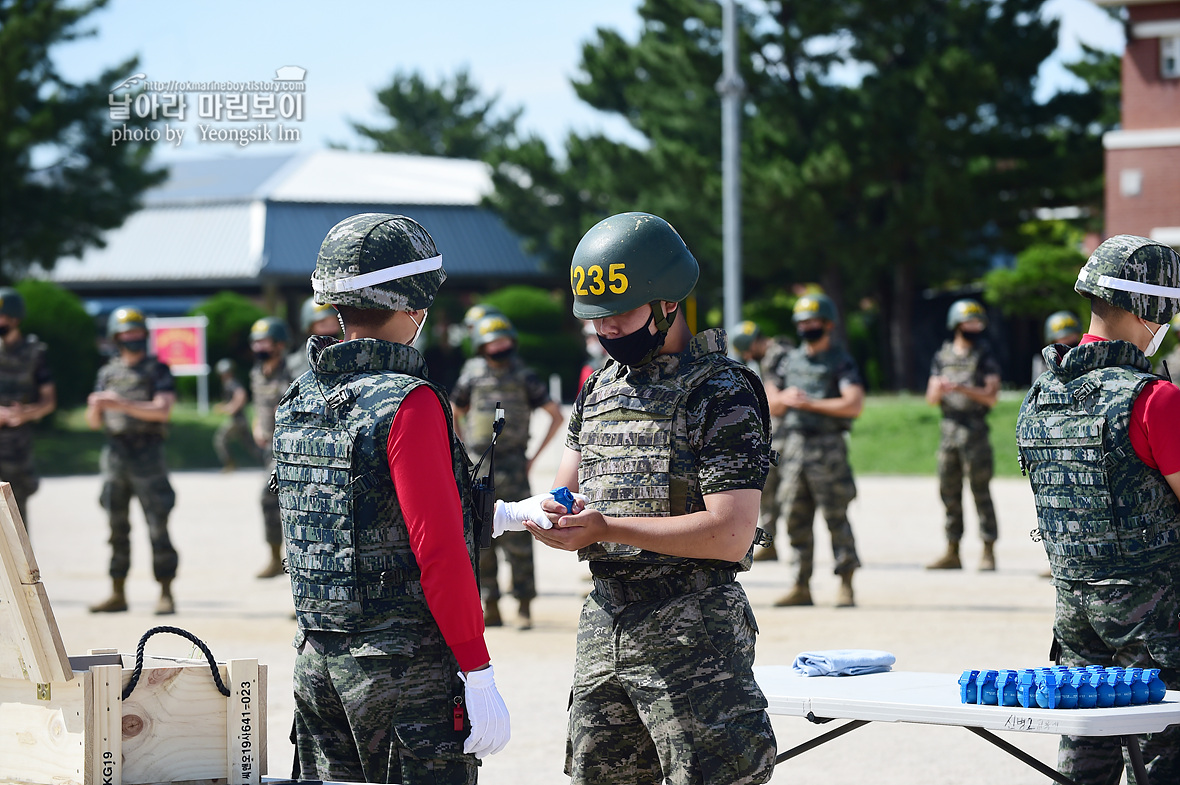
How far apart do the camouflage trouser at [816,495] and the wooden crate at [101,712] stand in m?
8.25

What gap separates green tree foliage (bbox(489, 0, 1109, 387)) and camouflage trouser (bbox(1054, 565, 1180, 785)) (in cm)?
2940

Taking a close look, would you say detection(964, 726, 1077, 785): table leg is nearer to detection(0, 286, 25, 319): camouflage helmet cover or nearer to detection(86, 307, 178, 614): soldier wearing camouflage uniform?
detection(86, 307, 178, 614): soldier wearing camouflage uniform

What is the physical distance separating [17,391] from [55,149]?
2284cm

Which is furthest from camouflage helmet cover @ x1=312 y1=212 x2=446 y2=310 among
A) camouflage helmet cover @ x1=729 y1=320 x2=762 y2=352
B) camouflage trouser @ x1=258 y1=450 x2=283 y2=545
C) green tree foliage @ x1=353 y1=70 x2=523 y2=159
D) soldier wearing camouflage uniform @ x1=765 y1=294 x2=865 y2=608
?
green tree foliage @ x1=353 y1=70 x2=523 y2=159

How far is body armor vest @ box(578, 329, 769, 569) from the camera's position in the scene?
3.89 meters

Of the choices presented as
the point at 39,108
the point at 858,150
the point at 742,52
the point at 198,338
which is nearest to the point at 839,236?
the point at 858,150

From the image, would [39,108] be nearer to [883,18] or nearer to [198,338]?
[198,338]

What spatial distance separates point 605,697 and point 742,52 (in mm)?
33797

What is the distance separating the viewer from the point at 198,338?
112ft

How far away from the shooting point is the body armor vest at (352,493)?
12.3 ft

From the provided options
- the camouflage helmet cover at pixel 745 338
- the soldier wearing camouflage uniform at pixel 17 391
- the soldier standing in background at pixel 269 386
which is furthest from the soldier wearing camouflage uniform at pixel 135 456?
the camouflage helmet cover at pixel 745 338

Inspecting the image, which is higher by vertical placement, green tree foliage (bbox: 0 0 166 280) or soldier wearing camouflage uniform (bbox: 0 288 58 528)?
green tree foliage (bbox: 0 0 166 280)

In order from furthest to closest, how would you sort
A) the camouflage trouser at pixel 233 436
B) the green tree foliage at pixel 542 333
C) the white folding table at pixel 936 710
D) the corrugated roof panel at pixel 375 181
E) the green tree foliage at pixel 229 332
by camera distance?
the corrugated roof panel at pixel 375 181
the green tree foliage at pixel 542 333
the green tree foliage at pixel 229 332
the camouflage trouser at pixel 233 436
the white folding table at pixel 936 710

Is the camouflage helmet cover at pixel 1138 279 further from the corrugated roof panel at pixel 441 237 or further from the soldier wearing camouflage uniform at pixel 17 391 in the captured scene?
the corrugated roof panel at pixel 441 237
